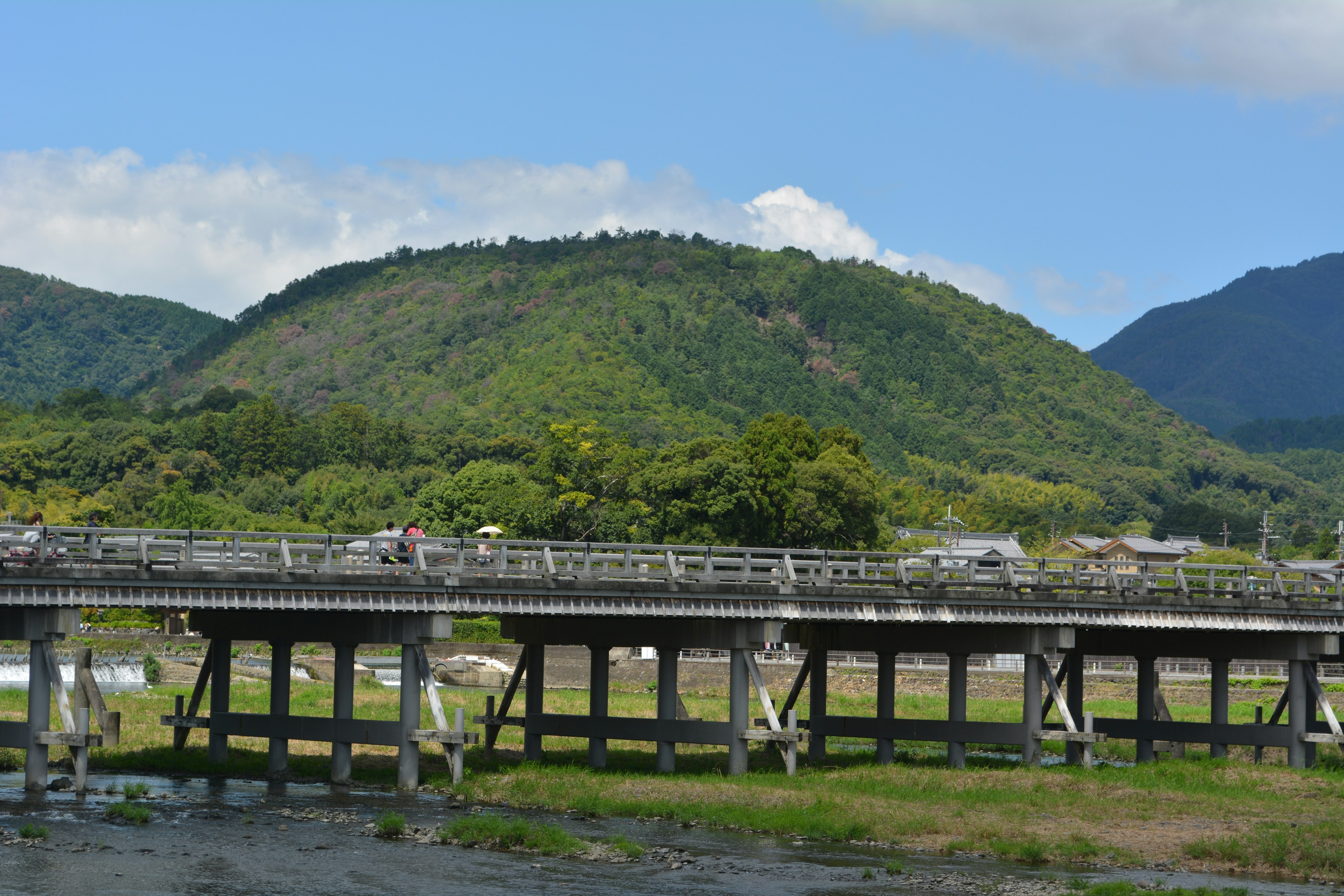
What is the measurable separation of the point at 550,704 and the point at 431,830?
3471 cm

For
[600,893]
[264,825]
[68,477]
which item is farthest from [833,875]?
[68,477]

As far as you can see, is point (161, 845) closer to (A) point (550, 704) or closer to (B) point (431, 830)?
(B) point (431, 830)

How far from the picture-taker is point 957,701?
44125 millimetres

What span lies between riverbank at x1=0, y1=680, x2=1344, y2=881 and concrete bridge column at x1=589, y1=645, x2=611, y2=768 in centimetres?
51

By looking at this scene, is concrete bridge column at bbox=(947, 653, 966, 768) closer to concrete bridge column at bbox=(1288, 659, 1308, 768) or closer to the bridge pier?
the bridge pier

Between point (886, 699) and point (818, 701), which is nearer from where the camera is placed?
point (818, 701)

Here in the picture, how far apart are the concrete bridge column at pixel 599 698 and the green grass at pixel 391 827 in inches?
396

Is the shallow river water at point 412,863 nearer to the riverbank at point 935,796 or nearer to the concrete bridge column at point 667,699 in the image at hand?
the riverbank at point 935,796

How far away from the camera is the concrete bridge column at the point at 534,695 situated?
142ft

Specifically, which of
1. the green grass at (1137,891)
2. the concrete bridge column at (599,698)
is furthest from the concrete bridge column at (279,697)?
the green grass at (1137,891)

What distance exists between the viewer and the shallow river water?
26125 mm

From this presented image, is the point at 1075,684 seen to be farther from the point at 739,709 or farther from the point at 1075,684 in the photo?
the point at 739,709

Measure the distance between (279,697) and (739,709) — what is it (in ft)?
39.8

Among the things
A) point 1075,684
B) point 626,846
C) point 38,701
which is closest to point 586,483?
point 1075,684
